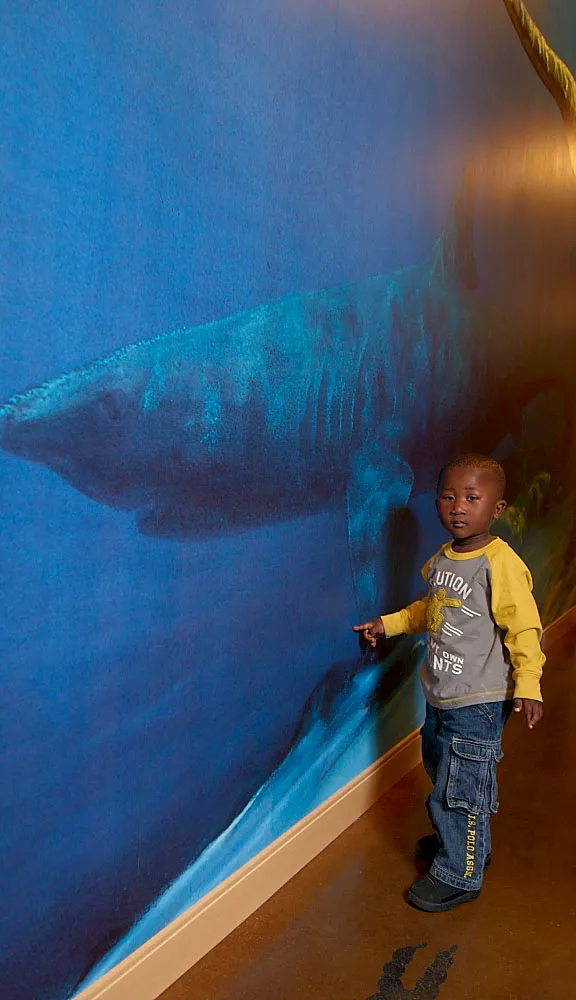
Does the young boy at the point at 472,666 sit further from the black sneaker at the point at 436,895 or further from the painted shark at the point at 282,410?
the painted shark at the point at 282,410

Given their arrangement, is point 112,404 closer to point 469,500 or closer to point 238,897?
point 469,500

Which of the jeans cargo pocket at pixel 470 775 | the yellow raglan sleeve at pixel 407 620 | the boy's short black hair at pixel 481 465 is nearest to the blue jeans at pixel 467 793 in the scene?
the jeans cargo pocket at pixel 470 775

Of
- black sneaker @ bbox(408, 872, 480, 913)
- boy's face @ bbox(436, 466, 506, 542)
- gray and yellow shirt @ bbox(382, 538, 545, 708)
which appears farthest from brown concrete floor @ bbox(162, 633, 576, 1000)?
boy's face @ bbox(436, 466, 506, 542)

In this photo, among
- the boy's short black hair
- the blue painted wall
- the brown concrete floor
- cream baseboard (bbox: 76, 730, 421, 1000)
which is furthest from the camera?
the boy's short black hair

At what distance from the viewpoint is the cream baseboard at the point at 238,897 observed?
1651 millimetres

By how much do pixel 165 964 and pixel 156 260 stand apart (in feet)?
4.44

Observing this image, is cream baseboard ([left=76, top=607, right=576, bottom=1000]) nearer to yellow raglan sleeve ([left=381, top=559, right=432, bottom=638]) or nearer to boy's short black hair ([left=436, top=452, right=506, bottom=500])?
yellow raglan sleeve ([left=381, top=559, right=432, bottom=638])

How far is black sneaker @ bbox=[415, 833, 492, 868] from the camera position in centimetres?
227

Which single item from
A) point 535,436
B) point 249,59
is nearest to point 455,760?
point 249,59

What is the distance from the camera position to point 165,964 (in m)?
1.72

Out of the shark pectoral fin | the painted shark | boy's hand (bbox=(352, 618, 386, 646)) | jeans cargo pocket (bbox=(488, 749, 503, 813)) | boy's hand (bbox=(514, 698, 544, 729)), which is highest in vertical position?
the painted shark

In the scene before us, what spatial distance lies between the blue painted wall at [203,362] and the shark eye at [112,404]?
2.2 inches

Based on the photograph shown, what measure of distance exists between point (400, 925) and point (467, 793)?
0.34 m

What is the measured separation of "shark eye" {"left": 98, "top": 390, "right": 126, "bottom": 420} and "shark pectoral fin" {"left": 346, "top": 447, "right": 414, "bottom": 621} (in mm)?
860
